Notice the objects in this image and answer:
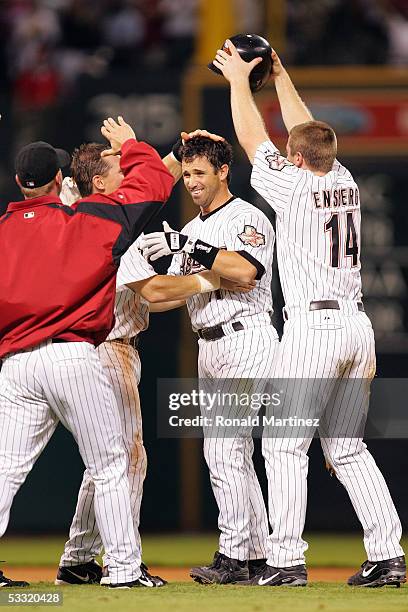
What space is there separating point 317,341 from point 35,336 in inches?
49.5

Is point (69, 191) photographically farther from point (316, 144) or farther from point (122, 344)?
point (316, 144)

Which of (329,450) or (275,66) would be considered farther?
(275,66)

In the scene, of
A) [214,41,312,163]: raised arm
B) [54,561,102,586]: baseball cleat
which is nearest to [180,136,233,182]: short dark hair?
[214,41,312,163]: raised arm

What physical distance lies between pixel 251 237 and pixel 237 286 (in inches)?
9.3

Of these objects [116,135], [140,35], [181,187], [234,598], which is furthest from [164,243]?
[140,35]

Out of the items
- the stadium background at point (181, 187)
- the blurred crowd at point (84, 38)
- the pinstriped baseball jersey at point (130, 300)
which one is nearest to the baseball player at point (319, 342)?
the pinstriped baseball jersey at point (130, 300)

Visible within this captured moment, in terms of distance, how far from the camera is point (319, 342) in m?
6.08

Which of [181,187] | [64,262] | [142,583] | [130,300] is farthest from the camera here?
[181,187]

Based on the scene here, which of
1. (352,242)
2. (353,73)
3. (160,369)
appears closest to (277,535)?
(352,242)

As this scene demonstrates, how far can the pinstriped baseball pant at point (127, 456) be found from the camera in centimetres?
636

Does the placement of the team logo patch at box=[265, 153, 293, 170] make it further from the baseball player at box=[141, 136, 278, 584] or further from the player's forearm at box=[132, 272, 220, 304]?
the player's forearm at box=[132, 272, 220, 304]

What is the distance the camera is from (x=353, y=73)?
9.65 meters

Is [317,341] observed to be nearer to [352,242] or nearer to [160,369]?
[352,242]

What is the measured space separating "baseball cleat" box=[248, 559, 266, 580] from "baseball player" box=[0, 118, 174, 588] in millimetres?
752
